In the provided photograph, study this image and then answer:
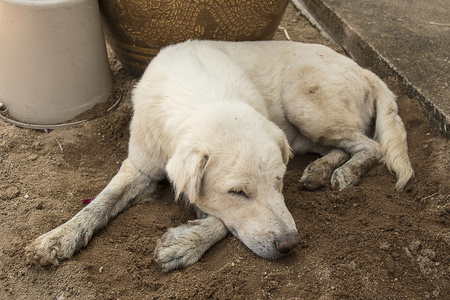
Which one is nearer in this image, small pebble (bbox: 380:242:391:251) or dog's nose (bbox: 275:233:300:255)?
dog's nose (bbox: 275:233:300:255)

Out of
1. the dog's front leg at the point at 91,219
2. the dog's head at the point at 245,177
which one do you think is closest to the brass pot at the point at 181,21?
the dog's front leg at the point at 91,219

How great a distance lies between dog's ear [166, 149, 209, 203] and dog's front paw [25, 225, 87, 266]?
0.82 m

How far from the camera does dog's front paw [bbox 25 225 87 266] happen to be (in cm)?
296

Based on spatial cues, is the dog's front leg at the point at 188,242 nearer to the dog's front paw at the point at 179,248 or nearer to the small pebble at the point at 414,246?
the dog's front paw at the point at 179,248

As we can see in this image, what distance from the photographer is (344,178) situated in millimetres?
3801

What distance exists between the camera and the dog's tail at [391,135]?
374cm

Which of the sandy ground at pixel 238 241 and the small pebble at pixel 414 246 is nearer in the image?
the sandy ground at pixel 238 241

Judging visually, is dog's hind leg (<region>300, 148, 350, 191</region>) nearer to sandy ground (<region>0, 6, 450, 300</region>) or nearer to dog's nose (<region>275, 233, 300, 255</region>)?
sandy ground (<region>0, 6, 450, 300</region>)

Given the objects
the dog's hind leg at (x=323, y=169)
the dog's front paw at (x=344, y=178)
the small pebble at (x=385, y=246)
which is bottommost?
the dog's hind leg at (x=323, y=169)

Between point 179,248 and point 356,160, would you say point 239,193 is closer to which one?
point 179,248

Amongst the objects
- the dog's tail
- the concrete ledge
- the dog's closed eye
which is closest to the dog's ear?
the dog's closed eye

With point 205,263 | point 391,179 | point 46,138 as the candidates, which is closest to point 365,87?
point 391,179

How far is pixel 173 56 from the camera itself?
3727 millimetres

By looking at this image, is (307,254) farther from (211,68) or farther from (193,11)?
(193,11)
